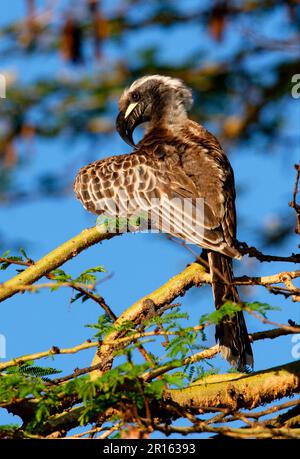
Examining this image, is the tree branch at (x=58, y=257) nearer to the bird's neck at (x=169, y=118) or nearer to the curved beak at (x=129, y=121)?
the bird's neck at (x=169, y=118)

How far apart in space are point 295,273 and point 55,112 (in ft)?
19.9

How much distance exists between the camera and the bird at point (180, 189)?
686 centimetres

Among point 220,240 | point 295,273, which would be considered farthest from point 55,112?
point 295,273

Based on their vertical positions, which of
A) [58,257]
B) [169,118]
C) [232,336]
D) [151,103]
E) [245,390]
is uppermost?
[151,103]

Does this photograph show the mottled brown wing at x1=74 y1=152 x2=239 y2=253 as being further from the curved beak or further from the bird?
the curved beak

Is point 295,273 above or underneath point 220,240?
underneath

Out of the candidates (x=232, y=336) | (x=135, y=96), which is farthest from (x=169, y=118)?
(x=232, y=336)

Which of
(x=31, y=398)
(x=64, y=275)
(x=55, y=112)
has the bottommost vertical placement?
(x=31, y=398)

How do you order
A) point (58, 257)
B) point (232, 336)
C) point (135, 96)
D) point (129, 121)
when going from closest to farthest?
1. point (58, 257)
2. point (232, 336)
3. point (129, 121)
4. point (135, 96)

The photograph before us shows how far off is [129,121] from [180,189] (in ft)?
5.52

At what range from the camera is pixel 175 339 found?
5031 millimetres

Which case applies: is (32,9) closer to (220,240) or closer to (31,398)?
(220,240)

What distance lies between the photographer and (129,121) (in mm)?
9023

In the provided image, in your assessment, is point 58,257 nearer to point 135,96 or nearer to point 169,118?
point 169,118
